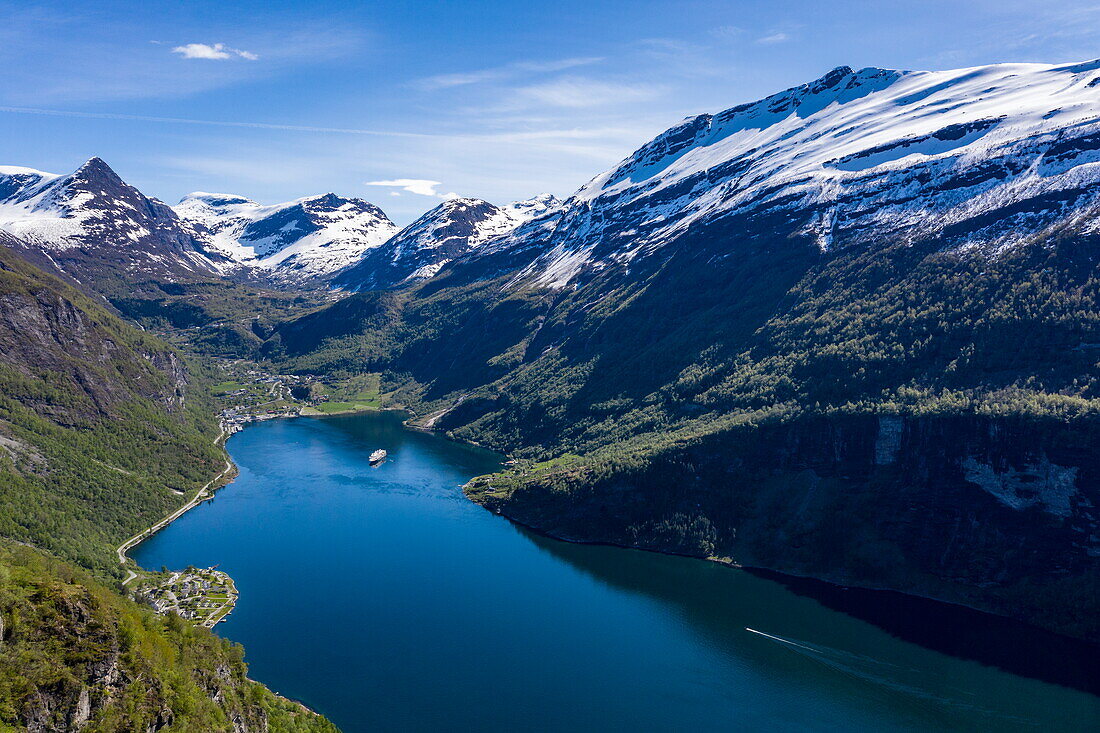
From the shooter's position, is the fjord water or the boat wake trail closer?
the fjord water

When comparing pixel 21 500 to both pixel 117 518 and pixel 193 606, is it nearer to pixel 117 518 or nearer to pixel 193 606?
pixel 117 518

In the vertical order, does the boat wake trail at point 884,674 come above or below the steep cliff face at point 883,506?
below

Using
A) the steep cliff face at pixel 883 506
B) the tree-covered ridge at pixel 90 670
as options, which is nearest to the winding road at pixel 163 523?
the tree-covered ridge at pixel 90 670

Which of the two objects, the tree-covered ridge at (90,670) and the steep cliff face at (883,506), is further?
the steep cliff face at (883,506)

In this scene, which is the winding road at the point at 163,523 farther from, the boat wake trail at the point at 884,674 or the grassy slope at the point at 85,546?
the boat wake trail at the point at 884,674

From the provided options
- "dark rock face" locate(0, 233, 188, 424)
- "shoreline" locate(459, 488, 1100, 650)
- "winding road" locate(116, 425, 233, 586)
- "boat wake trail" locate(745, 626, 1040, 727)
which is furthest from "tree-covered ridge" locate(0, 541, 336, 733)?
"dark rock face" locate(0, 233, 188, 424)

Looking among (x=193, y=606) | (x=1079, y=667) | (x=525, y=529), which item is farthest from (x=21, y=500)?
(x=1079, y=667)

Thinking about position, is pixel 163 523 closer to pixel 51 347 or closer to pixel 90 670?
pixel 51 347

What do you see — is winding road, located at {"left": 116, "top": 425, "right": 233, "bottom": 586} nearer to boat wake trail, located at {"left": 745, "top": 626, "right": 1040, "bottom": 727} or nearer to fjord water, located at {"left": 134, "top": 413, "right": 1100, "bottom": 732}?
Answer: fjord water, located at {"left": 134, "top": 413, "right": 1100, "bottom": 732}
